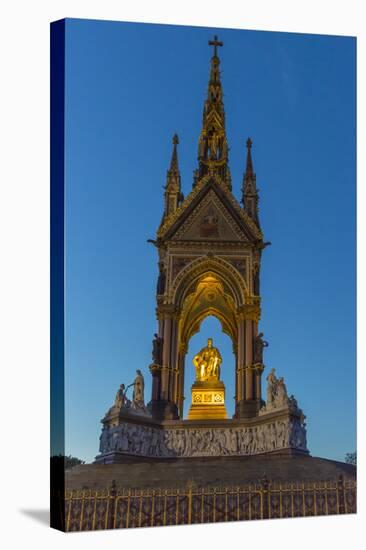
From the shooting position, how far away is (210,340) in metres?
19.5

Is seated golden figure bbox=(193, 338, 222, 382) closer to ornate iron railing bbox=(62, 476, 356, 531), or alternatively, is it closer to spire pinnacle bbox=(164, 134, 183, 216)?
spire pinnacle bbox=(164, 134, 183, 216)

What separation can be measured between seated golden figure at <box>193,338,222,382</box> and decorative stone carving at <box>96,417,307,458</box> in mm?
1709

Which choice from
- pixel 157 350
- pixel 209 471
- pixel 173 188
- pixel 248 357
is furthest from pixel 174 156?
pixel 209 471

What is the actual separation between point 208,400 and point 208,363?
2.24 ft

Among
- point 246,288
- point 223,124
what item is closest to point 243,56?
point 223,124

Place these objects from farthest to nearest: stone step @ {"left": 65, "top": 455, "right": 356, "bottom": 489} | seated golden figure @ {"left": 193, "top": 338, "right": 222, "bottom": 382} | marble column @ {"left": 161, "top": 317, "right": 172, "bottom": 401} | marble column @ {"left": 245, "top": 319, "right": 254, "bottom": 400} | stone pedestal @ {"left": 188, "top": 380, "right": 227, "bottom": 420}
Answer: seated golden figure @ {"left": 193, "top": 338, "right": 222, "bottom": 382} < stone pedestal @ {"left": 188, "top": 380, "right": 227, "bottom": 420} < marble column @ {"left": 245, "top": 319, "right": 254, "bottom": 400} < marble column @ {"left": 161, "top": 317, "right": 172, "bottom": 401} < stone step @ {"left": 65, "top": 455, "right": 356, "bottom": 489}

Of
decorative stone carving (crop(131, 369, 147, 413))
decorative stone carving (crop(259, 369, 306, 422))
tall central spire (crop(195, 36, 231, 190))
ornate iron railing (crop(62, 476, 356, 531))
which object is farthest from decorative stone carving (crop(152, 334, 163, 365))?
tall central spire (crop(195, 36, 231, 190))

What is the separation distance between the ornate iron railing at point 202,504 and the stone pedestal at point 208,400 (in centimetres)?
243

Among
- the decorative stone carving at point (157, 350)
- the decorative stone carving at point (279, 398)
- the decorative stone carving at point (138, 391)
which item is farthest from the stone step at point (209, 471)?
the decorative stone carving at point (157, 350)

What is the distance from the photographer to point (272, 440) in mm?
17859

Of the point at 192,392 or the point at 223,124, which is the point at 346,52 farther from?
the point at 192,392

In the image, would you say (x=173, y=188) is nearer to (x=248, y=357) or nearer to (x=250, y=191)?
(x=250, y=191)

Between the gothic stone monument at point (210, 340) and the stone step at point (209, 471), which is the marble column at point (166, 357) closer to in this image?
the gothic stone monument at point (210, 340)

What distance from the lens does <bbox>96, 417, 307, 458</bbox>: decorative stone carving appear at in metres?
17.6
